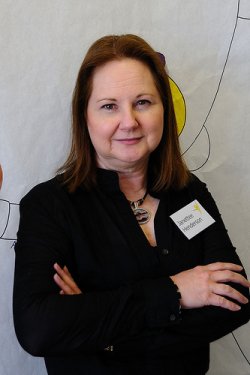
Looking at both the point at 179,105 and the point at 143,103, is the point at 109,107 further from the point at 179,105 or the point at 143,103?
the point at 179,105

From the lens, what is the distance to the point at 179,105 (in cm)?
165

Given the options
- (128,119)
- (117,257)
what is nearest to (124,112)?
(128,119)

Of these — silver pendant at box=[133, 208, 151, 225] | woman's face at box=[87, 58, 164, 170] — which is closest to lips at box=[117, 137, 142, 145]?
woman's face at box=[87, 58, 164, 170]

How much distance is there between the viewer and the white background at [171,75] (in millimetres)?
1320

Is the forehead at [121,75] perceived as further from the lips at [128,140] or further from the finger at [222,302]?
the finger at [222,302]

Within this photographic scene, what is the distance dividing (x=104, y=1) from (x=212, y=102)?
56cm

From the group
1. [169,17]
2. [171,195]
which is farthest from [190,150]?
[169,17]

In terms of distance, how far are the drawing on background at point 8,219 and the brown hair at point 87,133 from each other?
0.19 metres

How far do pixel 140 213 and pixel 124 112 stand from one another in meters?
0.33

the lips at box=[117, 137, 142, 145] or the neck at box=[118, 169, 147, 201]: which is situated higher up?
the lips at box=[117, 137, 142, 145]

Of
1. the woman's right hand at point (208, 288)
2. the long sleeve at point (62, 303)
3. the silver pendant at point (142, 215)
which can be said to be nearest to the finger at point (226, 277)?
the woman's right hand at point (208, 288)

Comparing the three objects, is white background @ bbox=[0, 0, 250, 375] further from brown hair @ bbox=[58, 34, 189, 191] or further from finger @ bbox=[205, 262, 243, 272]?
finger @ bbox=[205, 262, 243, 272]

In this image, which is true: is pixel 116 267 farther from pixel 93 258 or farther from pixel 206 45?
pixel 206 45

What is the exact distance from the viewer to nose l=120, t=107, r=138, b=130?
119 cm
